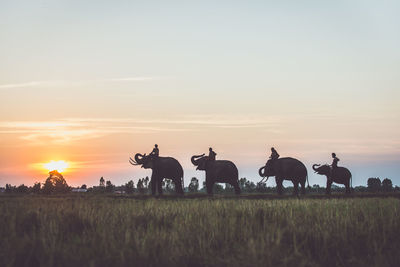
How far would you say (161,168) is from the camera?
34812 mm

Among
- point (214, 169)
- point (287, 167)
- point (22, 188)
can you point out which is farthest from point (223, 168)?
point (22, 188)

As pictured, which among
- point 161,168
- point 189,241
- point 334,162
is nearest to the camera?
point 189,241

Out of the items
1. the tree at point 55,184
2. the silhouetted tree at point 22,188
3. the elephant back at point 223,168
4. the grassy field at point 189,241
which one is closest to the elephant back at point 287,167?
the elephant back at point 223,168

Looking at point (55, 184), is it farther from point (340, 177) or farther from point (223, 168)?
point (340, 177)

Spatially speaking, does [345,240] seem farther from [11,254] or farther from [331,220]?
[11,254]

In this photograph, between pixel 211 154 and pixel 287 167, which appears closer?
pixel 287 167

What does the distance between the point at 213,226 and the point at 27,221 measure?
3.95 m

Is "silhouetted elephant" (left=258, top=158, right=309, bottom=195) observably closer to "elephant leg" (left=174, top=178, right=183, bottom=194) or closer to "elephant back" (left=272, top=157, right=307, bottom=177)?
"elephant back" (left=272, top=157, right=307, bottom=177)

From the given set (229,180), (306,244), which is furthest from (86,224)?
(229,180)

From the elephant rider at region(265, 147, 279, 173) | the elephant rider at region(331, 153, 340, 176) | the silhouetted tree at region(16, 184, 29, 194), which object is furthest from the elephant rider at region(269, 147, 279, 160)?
the silhouetted tree at region(16, 184, 29, 194)

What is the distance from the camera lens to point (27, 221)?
9992 mm

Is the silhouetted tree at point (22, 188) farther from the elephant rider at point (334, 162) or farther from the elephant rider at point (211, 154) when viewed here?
the elephant rider at point (334, 162)

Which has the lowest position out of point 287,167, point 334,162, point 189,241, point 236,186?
point 189,241

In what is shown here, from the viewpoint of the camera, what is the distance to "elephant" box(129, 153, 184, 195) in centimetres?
3456
